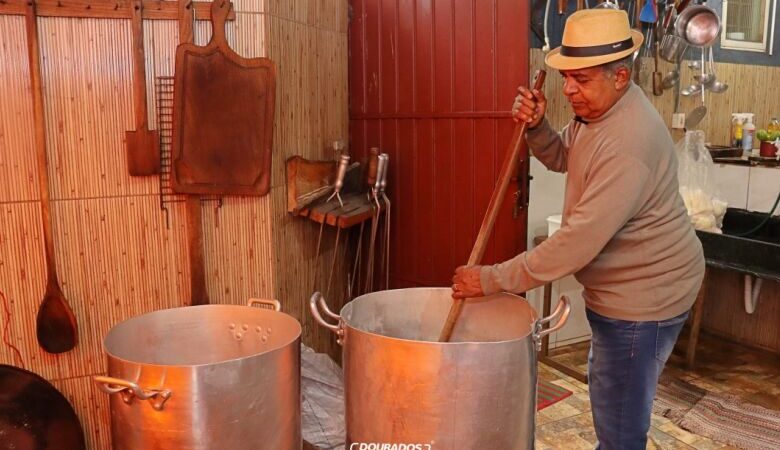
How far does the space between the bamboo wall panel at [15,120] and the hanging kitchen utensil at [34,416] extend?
0.63 meters

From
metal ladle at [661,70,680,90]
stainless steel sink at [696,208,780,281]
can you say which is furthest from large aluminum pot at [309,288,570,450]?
metal ladle at [661,70,680,90]

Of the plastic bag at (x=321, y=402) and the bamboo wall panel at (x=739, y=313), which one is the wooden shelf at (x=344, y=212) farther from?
the bamboo wall panel at (x=739, y=313)

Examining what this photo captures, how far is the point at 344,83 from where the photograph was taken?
11.0ft

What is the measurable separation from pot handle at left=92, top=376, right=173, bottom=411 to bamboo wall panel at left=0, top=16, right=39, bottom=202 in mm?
1107

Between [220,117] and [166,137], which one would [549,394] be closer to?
[220,117]

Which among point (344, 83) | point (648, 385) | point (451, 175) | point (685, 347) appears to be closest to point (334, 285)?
point (451, 175)

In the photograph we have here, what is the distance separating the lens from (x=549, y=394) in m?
3.25

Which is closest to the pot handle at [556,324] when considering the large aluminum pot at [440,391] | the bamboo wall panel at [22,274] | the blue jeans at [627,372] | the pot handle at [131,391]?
the large aluminum pot at [440,391]

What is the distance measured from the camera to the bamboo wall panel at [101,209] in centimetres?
236

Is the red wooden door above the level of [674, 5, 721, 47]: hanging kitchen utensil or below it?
below

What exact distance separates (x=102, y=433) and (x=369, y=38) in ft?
7.09

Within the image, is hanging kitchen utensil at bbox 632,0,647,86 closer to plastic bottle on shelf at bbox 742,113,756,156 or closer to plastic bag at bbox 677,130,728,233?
plastic bag at bbox 677,130,728,233

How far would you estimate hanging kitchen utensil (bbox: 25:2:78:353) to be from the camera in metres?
2.28

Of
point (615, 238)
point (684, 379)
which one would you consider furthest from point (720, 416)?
point (615, 238)
